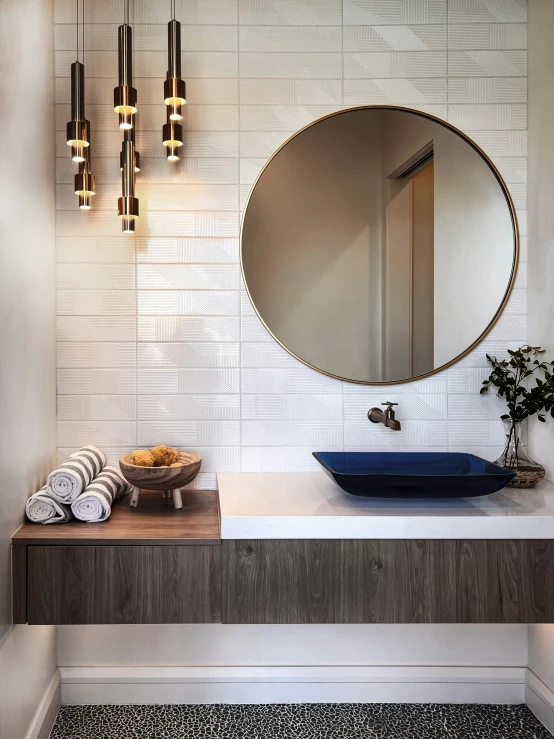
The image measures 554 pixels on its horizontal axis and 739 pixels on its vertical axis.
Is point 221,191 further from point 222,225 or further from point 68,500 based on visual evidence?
point 68,500

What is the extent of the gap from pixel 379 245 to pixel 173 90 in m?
0.91

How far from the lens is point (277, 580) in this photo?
165 centimetres

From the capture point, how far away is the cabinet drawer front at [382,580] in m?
1.65

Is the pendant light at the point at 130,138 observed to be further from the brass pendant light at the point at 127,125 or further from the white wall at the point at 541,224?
the white wall at the point at 541,224

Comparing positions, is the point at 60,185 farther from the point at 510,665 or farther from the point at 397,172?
the point at 510,665

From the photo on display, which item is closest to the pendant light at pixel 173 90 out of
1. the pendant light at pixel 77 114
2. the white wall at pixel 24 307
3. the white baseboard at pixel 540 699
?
the pendant light at pixel 77 114

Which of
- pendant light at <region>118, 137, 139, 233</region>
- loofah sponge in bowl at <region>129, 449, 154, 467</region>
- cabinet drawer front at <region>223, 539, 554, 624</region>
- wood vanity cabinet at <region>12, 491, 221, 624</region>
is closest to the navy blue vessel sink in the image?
cabinet drawer front at <region>223, 539, 554, 624</region>

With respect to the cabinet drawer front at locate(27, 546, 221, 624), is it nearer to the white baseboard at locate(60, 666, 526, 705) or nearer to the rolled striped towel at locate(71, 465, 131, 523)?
the rolled striped towel at locate(71, 465, 131, 523)

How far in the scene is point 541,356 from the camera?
2.12 metres

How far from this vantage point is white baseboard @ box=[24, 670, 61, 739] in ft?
6.01

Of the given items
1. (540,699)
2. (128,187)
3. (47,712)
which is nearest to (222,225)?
(128,187)

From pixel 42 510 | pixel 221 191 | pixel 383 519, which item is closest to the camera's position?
pixel 383 519

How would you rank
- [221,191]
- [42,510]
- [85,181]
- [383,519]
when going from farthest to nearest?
[221,191] → [85,181] → [42,510] → [383,519]

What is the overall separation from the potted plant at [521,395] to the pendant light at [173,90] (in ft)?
4.64
